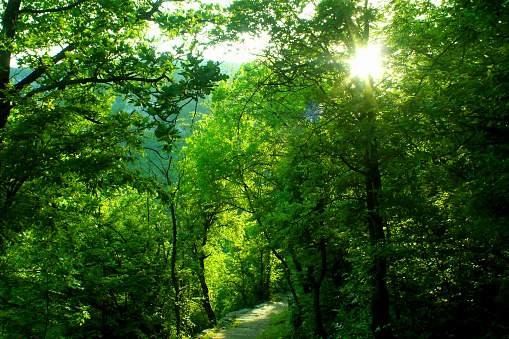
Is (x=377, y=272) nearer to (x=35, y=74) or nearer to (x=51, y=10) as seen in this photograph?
(x=35, y=74)

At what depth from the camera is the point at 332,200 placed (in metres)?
6.00

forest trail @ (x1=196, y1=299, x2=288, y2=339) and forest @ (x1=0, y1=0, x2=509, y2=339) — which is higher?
forest @ (x1=0, y1=0, x2=509, y2=339)

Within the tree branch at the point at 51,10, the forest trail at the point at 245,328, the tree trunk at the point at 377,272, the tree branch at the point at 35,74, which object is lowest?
the forest trail at the point at 245,328

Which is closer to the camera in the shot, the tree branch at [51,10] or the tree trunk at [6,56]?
the tree trunk at [6,56]

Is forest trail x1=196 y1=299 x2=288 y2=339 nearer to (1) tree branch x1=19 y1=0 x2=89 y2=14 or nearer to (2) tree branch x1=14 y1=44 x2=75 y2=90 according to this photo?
(2) tree branch x1=14 y1=44 x2=75 y2=90

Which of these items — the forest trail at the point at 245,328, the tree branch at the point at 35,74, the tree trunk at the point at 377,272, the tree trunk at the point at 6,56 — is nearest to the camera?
the tree trunk at the point at 377,272

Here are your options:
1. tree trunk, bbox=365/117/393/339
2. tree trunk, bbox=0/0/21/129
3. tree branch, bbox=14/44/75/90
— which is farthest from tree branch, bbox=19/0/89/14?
tree trunk, bbox=365/117/393/339

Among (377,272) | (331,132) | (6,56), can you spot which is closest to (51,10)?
(6,56)

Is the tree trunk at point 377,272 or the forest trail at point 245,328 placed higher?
the tree trunk at point 377,272

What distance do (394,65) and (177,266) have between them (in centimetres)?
908

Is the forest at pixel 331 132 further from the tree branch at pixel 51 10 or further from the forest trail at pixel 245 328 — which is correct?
the forest trail at pixel 245 328

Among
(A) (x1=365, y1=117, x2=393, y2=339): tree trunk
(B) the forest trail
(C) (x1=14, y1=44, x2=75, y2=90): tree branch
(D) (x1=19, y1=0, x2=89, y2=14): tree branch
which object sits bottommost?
(B) the forest trail

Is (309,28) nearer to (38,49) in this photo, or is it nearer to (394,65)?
(394,65)

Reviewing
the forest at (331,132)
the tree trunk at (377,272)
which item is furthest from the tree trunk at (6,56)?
the tree trunk at (377,272)
